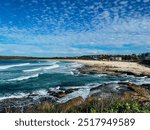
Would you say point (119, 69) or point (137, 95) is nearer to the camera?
point (137, 95)

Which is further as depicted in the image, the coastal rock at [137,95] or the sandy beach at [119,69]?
the sandy beach at [119,69]

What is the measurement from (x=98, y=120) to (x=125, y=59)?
2607 inches

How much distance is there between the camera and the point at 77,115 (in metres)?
3.97

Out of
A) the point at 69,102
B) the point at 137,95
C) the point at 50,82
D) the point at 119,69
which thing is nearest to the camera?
the point at 69,102

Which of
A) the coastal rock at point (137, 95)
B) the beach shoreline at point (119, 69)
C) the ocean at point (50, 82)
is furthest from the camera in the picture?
the beach shoreline at point (119, 69)

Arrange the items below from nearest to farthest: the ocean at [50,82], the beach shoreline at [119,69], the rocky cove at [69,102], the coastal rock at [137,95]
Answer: the rocky cove at [69,102] < the coastal rock at [137,95] < the ocean at [50,82] < the beach shoreline at [119,69]

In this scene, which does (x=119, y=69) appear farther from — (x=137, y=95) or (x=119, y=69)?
(x=137, y=95)

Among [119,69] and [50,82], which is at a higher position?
[119,69]

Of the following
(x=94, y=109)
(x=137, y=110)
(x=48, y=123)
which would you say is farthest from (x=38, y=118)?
(x=137, y=110)

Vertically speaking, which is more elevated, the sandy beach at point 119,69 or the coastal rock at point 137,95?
the coastal rock at point 137,95

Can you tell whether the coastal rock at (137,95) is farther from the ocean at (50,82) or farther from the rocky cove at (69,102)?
the ocean at (50,82)

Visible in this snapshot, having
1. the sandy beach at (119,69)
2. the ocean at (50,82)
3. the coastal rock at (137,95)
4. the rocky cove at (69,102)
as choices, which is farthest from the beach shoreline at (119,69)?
the rocky cove at (69,102)

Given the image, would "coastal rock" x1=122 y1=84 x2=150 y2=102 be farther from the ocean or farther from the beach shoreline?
the beach shoreline

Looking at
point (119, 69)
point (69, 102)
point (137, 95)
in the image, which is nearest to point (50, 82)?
point (137, 95)
